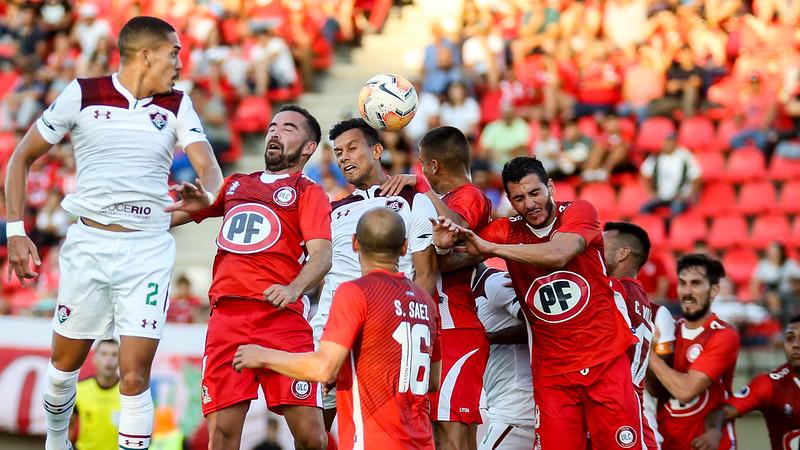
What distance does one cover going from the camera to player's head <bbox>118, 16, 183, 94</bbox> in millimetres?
7266

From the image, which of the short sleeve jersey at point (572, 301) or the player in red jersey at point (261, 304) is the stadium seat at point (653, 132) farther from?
the player in red jersey at point (261, 304)

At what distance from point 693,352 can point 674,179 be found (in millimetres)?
6220

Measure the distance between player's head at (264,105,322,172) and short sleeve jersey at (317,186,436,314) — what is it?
0.54 m

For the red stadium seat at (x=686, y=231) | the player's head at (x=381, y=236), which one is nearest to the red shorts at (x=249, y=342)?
the player's head at (x=381, y=236)

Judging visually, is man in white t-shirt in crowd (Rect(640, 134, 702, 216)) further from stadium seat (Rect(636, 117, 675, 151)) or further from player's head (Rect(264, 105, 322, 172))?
player's head (Rect(264, 105, 322, 172))

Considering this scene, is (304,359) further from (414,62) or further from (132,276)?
(414,62)

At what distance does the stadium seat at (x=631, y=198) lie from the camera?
50.3 feet

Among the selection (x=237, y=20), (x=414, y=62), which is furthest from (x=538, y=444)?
(x=237, y=20)

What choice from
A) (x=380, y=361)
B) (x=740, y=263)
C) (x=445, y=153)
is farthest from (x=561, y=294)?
(x=740, y=263)

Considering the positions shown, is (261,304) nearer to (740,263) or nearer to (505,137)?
(740,263)

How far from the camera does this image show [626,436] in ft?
25.2

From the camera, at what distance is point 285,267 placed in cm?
739

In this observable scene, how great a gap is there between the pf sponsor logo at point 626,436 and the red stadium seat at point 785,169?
8567 mm

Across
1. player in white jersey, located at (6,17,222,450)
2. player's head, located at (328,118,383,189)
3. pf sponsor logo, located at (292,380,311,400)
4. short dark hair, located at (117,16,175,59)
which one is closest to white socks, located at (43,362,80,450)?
player in white jersey, located at (6,17,222,450)
